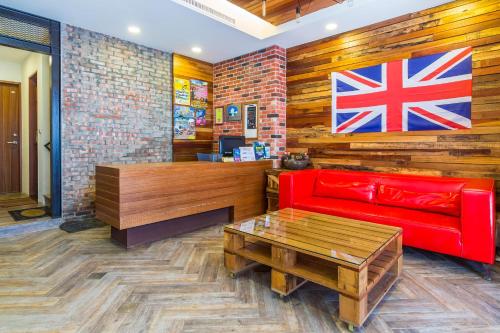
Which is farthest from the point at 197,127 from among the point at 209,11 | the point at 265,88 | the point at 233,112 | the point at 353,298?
the point at 353,298

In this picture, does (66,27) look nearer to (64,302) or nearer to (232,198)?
(232,198)

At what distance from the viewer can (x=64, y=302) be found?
2.10 meters

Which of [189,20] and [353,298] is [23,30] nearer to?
[189,20]

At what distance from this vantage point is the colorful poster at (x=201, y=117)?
547cm

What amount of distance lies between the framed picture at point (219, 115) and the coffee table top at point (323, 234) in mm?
3111

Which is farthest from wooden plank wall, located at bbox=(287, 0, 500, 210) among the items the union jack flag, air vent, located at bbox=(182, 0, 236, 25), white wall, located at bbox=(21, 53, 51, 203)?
white wall, located at bbox=(21, 53, 51, 203)

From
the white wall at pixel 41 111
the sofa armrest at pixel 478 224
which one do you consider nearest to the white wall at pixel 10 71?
the white wall at pixel 41 111

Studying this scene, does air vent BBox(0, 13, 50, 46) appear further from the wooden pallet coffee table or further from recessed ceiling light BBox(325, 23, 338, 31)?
recessed ceiling light BBox(325, 23, 338, 31)

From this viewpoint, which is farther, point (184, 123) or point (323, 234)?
point (184, 123)

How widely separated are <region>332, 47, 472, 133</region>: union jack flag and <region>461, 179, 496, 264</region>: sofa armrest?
45.8 inches

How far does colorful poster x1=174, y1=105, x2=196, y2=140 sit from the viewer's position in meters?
5.17

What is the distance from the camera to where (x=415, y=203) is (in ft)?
10.4

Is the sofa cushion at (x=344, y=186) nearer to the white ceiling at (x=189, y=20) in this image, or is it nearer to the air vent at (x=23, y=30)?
the white ceiling at (x=189, y=20)

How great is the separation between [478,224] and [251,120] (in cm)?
344
